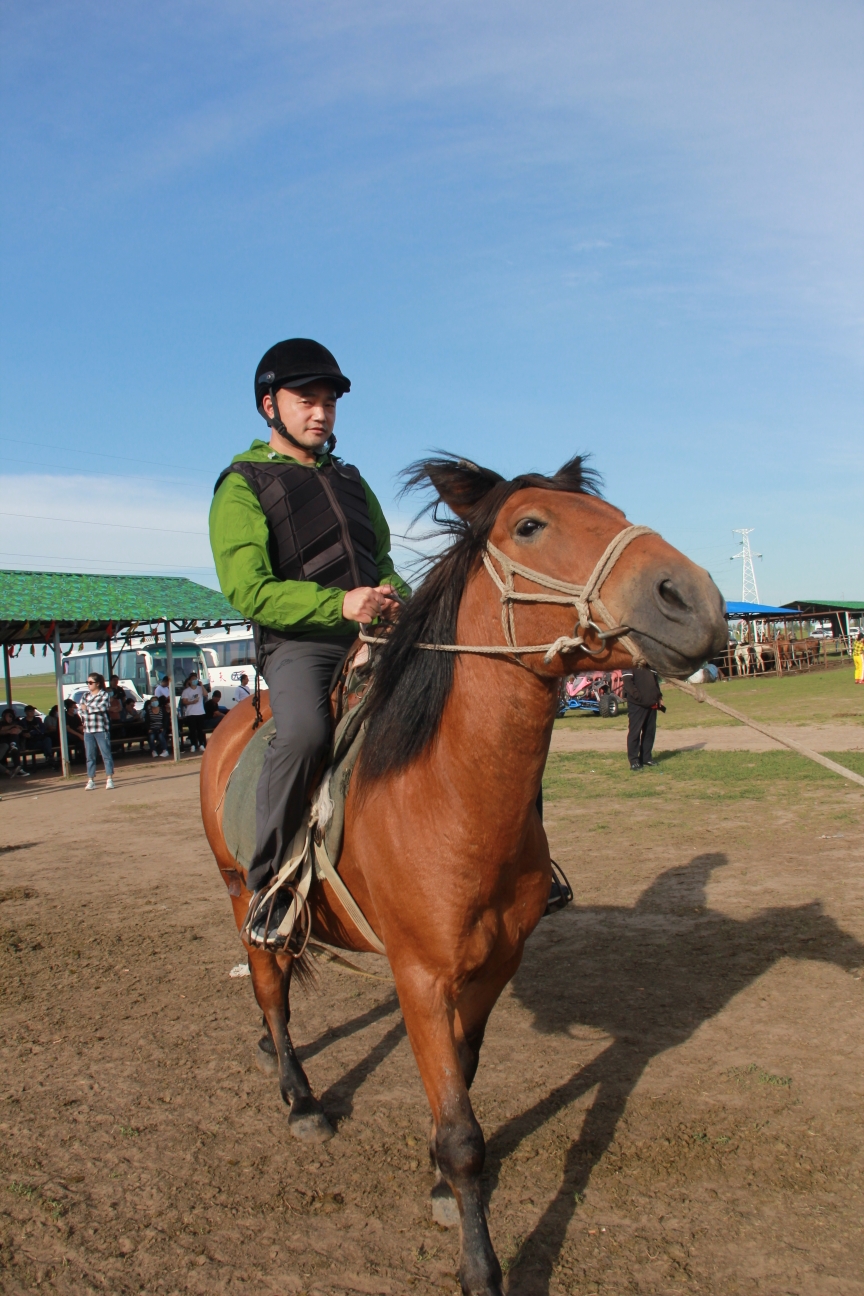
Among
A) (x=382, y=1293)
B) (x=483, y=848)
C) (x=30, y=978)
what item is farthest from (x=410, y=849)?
(x=30, y=978)

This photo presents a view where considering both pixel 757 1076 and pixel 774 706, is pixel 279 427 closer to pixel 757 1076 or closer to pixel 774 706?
pixel 757 1076

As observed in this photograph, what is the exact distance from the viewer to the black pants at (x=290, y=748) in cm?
345

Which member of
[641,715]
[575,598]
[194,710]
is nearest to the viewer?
[575,598]

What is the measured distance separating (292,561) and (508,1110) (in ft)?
8.63

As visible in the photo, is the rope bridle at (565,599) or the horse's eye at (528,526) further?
the horse's eye at (528,526)

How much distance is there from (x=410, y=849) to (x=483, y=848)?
0.84ft

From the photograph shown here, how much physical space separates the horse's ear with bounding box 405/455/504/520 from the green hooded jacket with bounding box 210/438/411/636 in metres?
0.49

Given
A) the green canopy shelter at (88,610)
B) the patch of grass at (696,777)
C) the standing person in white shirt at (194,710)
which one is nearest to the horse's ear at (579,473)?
the patch of grass at (696,777)

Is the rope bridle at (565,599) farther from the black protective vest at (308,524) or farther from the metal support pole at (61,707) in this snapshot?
the metal support pole at (61,707)

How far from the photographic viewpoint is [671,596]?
2.39 meters

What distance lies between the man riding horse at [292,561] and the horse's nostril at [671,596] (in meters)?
1.10

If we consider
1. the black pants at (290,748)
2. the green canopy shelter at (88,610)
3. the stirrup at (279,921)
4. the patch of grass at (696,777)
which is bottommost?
the patch of grass at (696,777)

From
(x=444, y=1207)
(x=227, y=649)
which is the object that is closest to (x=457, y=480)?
(x=444, y=1207)

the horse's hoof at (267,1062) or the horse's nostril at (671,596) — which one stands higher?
the horse's nostril at (671,596)
